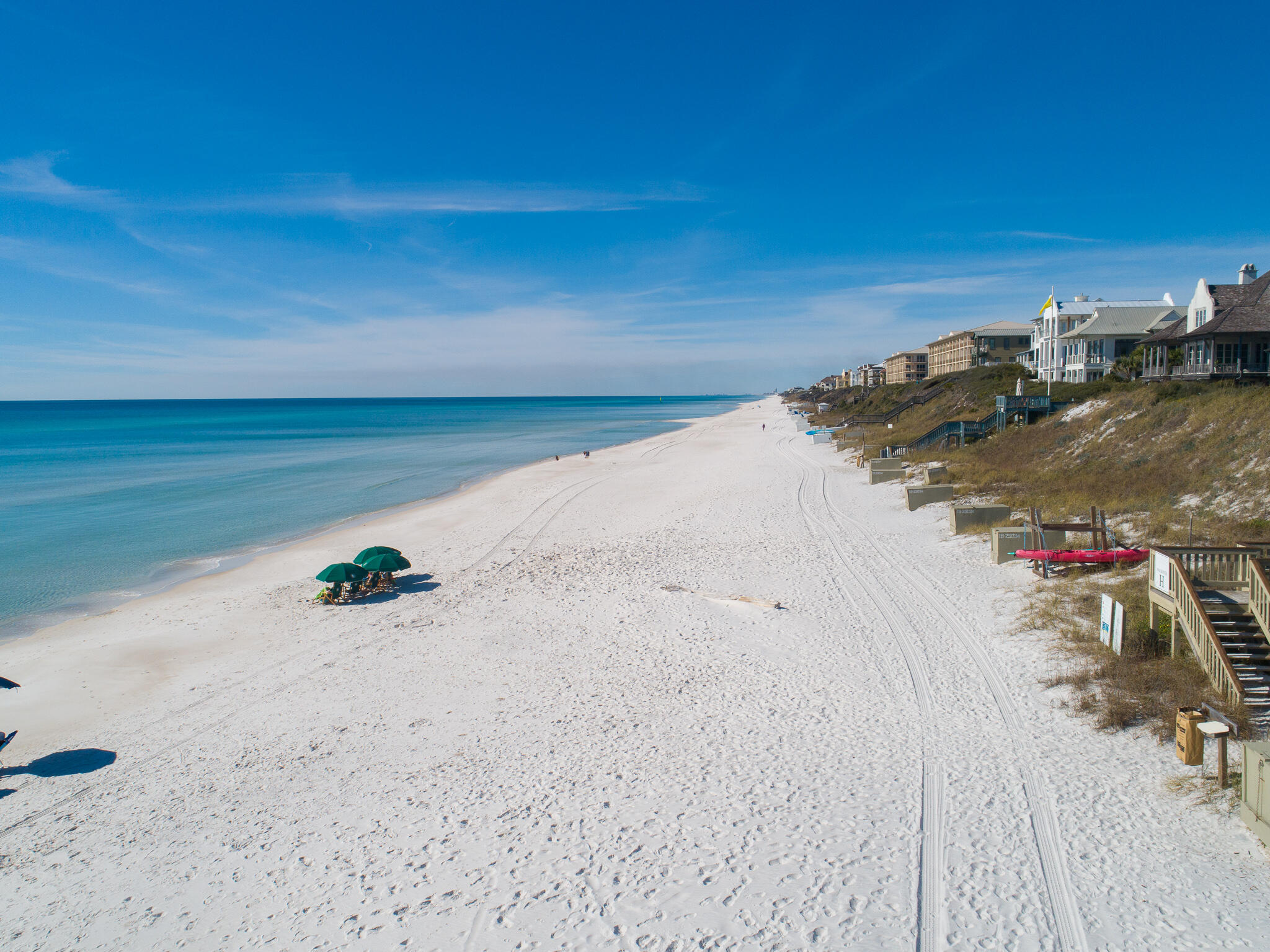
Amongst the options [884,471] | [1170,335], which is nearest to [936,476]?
[884,471]

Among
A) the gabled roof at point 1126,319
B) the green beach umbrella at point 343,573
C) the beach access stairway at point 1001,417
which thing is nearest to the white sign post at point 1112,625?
the green beach umbrella at point 343,573

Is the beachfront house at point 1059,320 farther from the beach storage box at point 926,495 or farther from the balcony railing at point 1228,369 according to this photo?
the beach storage box at point 926,495

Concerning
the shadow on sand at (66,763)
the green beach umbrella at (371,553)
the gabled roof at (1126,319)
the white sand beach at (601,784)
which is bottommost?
the shadow on sand at (66,763)

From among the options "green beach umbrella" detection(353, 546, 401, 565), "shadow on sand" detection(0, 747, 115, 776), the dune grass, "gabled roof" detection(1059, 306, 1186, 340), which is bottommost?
"shadow on sand" detection(0, 747, 115, 776)

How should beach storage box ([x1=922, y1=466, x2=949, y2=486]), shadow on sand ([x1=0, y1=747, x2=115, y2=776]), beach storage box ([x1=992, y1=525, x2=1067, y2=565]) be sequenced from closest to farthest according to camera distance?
shadow on sand ([x1=0, y1=747, x2=115, y2=776])
beach storage box ([x1=992, y1=525, x2=1067, y2=565])
beach storage box ([x1=922, y1=466, x2=949, y2=486])

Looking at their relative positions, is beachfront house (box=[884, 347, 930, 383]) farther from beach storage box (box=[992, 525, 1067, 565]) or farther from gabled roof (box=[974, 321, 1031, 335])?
beach storage box (box=[992, 525, 1067, 565])

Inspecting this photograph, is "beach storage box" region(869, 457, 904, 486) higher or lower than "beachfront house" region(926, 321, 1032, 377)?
lower

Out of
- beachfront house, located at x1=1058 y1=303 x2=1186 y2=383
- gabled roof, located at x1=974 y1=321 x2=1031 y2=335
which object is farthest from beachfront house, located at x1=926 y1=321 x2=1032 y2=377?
beachfront house, located at x1=1058 y1=303 x2=1186 y2=383

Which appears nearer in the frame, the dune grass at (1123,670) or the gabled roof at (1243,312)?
the dune grass at (1123,670)

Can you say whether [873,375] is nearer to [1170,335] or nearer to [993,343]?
[993,343]
